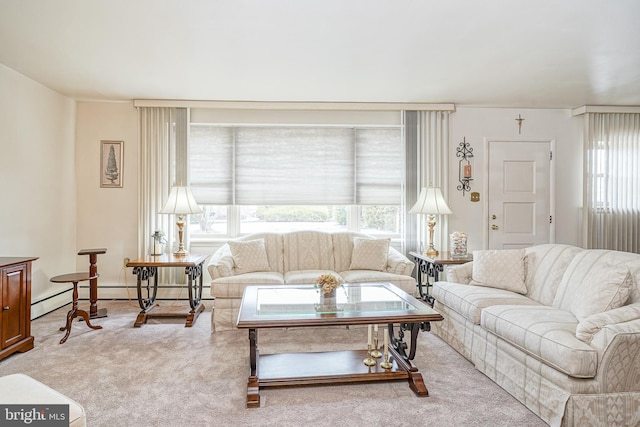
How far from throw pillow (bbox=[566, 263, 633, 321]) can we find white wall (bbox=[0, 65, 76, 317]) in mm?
5025

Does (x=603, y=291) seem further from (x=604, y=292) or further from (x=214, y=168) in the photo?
(x=214, y=168)

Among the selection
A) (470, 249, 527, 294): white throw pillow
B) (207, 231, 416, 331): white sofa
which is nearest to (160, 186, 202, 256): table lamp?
(207, 231, 416, 331): white sofa

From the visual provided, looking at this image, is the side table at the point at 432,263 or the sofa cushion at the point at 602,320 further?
the side table at the point at 432,263

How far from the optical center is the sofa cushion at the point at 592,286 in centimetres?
249

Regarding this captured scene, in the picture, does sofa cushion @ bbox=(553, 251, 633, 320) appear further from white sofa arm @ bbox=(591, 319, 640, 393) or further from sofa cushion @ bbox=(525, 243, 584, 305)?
white sofa arm @ bbox=(591, 319, 640, 393)

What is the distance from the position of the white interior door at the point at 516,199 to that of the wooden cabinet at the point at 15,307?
17.3 feet

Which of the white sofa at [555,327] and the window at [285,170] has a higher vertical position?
the window at [285,170]

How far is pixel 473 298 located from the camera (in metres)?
3.24

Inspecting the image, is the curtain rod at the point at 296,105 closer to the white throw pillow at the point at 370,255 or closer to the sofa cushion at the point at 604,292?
the white throw pillow at the point at 370,255

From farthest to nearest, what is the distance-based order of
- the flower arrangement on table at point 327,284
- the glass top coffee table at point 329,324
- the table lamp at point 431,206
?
1. the table lamp at point 431,206
2. the flower arrangement on table at point 327,284
3. the glass top coffee table at point 329,324

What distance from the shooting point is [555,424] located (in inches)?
85.7

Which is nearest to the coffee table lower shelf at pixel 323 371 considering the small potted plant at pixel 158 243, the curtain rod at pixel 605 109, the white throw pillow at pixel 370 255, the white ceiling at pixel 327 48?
the white throw pillow at pixel 370 255

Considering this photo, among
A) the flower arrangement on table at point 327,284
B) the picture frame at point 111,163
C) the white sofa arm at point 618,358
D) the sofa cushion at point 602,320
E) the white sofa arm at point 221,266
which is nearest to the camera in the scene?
the white sofa arm at point 618,358

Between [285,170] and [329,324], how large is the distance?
311 cm
